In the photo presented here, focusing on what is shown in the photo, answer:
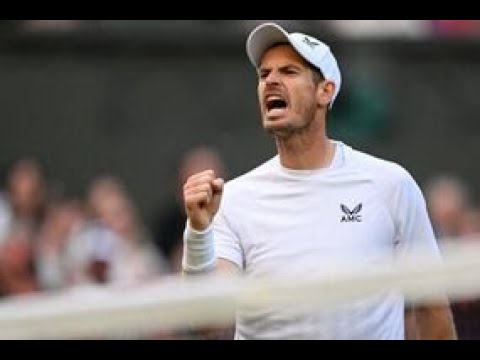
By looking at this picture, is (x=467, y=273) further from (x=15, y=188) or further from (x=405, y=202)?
(x=15, y=188)

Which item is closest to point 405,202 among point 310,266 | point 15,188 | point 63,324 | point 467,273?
point 310,266

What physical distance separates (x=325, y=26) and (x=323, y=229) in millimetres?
11860

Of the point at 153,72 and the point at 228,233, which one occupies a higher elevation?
the point at 153,72

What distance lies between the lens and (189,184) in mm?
6734

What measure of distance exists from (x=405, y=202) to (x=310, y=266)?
1.48ft

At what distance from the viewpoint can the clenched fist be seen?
263 inches

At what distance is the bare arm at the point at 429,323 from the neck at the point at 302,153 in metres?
0.62

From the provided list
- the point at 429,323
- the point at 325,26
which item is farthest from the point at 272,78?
the point at 325,26

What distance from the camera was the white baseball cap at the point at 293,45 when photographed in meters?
7.00

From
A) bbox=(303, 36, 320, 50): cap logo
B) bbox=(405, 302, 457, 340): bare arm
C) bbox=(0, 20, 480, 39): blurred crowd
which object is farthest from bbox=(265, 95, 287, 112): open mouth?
bbox=(0, 20, 480, 39): blurred crowd

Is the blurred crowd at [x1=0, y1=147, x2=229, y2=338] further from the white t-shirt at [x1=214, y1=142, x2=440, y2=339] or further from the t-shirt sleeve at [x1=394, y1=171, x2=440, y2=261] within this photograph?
the t-shirt sleeve at [x1=394, y1=171, x2=440, y2=261]

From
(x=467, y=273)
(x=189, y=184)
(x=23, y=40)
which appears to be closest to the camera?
(x=467, y=273)

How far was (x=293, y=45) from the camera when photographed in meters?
7.03

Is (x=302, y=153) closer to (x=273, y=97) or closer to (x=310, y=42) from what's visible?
(x=273, y=97)
